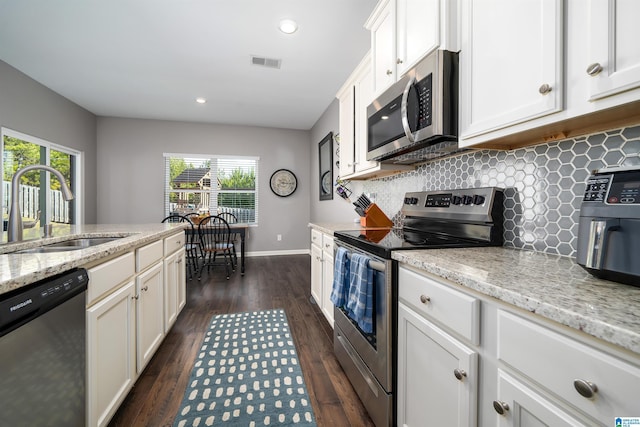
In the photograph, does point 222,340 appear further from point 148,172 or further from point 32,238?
point 148,172

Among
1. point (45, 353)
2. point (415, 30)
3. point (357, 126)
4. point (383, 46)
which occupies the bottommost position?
point (45, 353)

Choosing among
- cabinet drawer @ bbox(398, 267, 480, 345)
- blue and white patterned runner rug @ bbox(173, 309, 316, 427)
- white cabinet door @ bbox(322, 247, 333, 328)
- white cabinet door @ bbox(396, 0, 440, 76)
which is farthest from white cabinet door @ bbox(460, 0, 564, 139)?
blue and white patterned runner rug @ bbox(173, 309, 316, 427)

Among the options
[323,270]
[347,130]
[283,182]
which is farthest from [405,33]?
[283,182]

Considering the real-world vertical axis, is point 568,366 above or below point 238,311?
above

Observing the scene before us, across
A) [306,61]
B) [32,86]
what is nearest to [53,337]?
[306,61]

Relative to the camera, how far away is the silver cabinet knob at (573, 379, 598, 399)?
1.68 feet

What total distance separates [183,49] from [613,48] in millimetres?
3298

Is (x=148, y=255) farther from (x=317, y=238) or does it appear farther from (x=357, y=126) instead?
(x=357, y=126)

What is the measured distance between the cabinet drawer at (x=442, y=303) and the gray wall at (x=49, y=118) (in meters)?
4.56

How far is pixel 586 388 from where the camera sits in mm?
519

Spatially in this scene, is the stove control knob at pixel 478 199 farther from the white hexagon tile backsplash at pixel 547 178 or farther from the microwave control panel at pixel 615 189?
the microwave control panel at pixel 615 189

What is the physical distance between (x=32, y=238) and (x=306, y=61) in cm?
281

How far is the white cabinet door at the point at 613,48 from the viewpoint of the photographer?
27.0 inches

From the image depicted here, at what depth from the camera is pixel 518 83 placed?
98 cm
